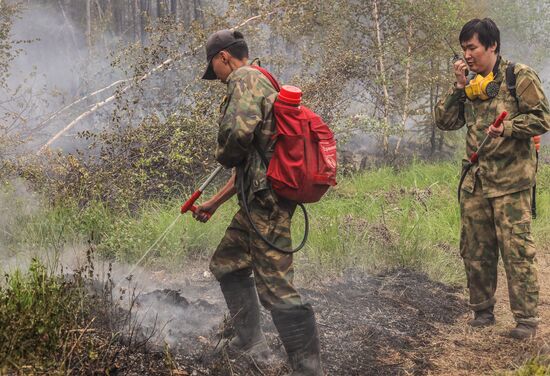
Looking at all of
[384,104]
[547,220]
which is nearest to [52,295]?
[547,220]

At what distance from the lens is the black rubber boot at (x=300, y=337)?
377 cm

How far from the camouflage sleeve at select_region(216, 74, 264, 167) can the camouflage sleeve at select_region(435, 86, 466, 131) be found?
196 centimetres

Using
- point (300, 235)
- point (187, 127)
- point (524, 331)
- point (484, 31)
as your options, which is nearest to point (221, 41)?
point (484, 31)

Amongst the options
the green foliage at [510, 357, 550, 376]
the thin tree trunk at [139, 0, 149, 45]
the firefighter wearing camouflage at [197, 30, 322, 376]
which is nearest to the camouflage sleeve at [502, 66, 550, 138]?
the green foliage at [510, 357, 550, 376]

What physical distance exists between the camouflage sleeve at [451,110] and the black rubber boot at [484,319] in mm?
1438

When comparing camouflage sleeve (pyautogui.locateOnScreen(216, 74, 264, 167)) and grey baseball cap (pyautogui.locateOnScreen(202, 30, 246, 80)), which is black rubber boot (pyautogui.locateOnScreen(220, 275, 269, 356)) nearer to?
camouflage sleeve (pyautogui.locateOnScreen(216, 74, 264, 167))

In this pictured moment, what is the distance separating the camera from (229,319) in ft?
14.2

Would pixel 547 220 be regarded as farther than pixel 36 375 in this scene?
Yes

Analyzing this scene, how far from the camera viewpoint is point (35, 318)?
3225mm

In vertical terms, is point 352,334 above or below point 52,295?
below

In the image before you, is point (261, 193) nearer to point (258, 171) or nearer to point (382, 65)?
point (258, 171)

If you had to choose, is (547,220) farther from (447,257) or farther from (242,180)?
(242,180)

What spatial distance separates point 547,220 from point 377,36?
5.40 m

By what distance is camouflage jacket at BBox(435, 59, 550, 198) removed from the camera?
4.61 meters
